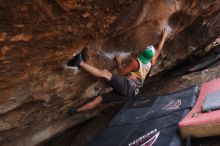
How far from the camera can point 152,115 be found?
5.52 meters

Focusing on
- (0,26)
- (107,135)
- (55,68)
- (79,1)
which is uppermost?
(79,1)

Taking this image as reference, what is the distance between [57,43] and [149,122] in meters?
2.29

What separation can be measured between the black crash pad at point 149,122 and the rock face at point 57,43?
928mm

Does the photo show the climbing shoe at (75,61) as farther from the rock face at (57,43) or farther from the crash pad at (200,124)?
the crash pad at (200,124)

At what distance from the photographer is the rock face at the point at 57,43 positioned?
3.28 meters

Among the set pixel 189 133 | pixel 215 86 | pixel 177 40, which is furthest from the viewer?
pixel 177 40

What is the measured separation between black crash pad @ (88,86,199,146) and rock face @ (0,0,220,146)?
0.93 metres

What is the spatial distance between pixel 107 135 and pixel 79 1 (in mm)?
2841

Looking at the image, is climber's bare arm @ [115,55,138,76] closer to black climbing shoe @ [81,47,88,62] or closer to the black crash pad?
the black crash pad

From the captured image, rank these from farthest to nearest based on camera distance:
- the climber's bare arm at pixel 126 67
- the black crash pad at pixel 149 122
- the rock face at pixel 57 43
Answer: the climber's bare arm at pixel 126 67 → the black crash pad at pixel 149 122 → the rock face at pixel 57 43

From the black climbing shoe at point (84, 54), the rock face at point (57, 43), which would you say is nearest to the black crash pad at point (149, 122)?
the rock face at point (57, 43)

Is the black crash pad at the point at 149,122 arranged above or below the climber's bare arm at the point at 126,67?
below

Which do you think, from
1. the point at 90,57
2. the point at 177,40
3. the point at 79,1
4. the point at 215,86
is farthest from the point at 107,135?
the point at 177,40

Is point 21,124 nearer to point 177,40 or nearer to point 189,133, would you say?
point 189,133
